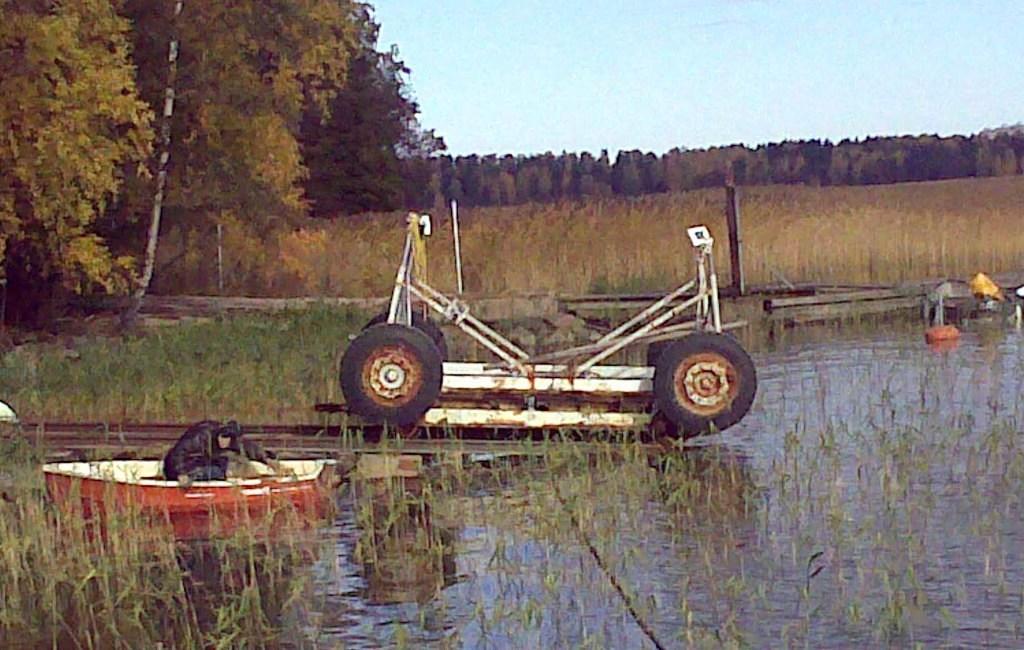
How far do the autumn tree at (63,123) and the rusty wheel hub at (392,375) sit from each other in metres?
5.51

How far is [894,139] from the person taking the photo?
283 ft

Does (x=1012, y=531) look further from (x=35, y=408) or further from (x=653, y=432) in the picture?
(x=35, y=408)

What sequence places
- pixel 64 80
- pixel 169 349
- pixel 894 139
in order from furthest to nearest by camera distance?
pixel 894 139, pixel 169 349, pixel 64 80

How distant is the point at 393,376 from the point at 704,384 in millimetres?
2542

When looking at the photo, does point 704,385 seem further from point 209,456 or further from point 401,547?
point 209,456

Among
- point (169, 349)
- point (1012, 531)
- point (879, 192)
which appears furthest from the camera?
point (879, 192)

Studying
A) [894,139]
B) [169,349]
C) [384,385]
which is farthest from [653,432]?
[894,139]

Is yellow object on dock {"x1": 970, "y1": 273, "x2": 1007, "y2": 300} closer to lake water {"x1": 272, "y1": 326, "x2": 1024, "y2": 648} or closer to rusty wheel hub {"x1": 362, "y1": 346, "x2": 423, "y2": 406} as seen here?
lake water {"x1": 272, "y1": 326, "x2": 1024, "y2": 648}

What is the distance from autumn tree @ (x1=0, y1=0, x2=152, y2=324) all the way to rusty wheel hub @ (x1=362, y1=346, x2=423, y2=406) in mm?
5509

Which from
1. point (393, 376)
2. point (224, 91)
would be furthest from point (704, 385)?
point (224, 91)

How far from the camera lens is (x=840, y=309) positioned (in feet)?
92.5

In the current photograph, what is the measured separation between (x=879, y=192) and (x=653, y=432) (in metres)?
40.8

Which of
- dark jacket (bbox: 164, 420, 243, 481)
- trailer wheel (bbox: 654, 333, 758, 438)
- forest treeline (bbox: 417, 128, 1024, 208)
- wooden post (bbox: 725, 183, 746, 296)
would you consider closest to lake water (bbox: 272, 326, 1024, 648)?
trailer wheel (bbox: 654, 333, 758, 438)

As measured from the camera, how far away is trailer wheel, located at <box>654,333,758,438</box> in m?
14.8
